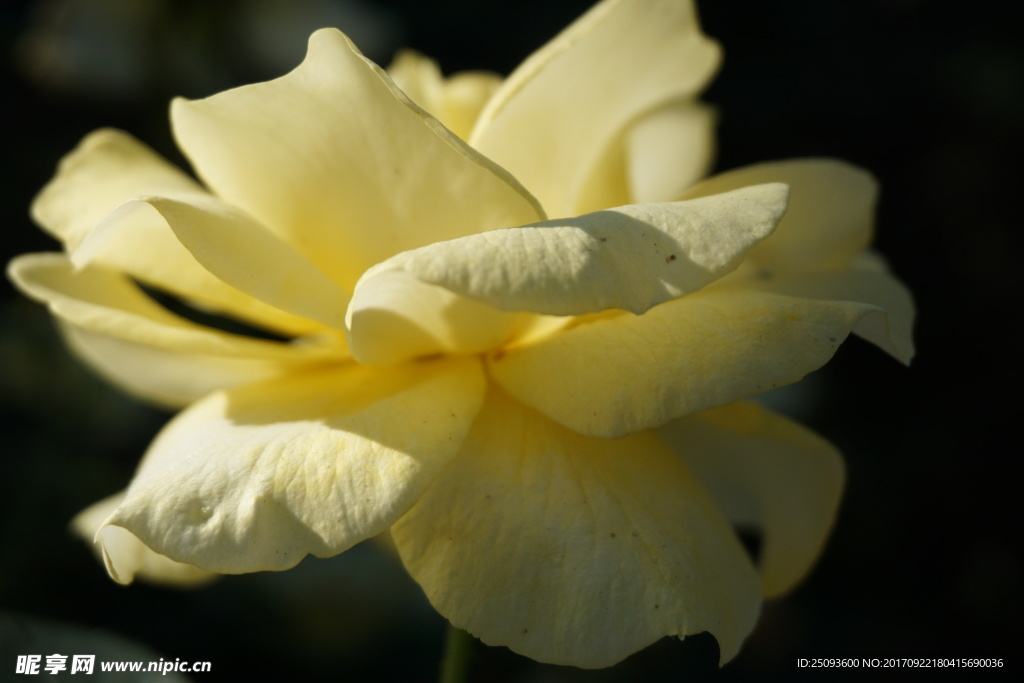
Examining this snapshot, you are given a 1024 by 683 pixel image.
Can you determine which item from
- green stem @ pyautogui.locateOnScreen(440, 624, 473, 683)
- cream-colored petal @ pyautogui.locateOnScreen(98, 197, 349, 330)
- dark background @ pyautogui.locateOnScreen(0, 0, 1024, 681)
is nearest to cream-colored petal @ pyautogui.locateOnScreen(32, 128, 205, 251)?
cream-colored petal @ pyautogui.locateOnScreen(98, 197, 349, 330)

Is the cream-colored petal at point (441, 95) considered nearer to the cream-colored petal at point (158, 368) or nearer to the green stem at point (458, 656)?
the cream-colored petal at point (158, 368)

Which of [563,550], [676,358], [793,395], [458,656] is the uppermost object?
[676,358]

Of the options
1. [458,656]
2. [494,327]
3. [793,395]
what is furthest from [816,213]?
[793,395]

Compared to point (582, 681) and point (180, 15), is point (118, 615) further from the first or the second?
point (180, 15)

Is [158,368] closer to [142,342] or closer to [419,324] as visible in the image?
[142,342]

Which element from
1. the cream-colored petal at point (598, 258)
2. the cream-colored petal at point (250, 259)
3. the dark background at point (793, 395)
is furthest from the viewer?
the dark background at point (793, 395)

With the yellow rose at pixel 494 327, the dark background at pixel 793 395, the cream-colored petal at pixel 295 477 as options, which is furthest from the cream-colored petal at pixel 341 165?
the dark background at pixel 793 395
